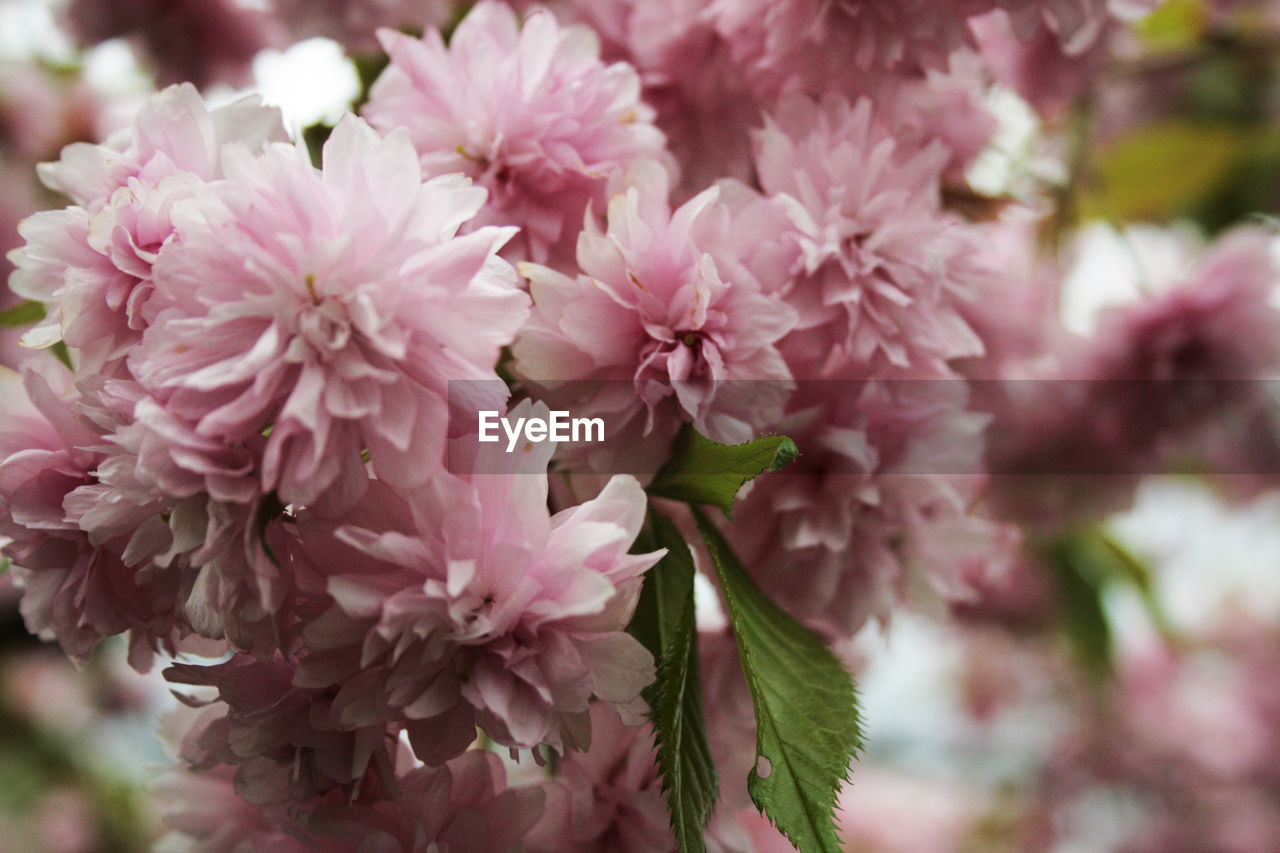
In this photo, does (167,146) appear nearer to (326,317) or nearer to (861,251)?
(326,317)

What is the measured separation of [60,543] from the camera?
1.30ft

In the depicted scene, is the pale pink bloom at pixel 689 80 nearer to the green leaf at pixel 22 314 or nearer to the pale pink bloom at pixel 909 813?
the green leaf at pixel 22 314

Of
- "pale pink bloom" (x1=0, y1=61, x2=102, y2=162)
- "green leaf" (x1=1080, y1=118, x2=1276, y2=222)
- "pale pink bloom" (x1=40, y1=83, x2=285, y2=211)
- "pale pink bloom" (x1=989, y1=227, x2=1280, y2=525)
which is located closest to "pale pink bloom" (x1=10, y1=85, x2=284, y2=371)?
"pale pink bloom" (x1=40, y1=83, x2=285, y2=211)

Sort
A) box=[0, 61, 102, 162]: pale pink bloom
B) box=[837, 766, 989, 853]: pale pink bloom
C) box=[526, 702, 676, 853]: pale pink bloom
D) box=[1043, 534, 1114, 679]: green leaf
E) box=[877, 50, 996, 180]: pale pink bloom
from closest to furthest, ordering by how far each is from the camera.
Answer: box=[526, 702, 676, 853]: pale pink bloom < box=[877, 50, 996, 180]: pale pink bloom < box=[1043, 534, 1114, 679]: green leaf < box=[0, 61, 102, 162]: pale pink bloom < box=[837, 766, 989, 853]: pale pink bloom

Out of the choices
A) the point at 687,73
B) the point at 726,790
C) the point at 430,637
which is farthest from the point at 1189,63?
the point at 430,637

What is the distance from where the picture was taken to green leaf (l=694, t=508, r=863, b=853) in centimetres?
38

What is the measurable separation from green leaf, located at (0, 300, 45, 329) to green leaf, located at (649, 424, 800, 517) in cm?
34

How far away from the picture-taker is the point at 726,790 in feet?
1.56

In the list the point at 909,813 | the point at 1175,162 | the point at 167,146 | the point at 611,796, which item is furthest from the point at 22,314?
the point at 909,813

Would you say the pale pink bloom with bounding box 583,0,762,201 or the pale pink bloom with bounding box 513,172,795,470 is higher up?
the pale pink bloom with bounding box 583,0,762,201

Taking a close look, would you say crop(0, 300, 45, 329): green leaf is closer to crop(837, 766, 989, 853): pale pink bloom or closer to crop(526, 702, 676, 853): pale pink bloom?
crop(526, 702, 676, 853): pale pink bloom

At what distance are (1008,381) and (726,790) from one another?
0.37 meters

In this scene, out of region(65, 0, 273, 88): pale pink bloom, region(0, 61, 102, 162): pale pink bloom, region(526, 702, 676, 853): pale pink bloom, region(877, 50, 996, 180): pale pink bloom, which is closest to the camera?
region(526, 702, 676, 853): pale pink bloom

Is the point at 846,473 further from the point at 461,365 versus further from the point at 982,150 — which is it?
the point at 982,150
